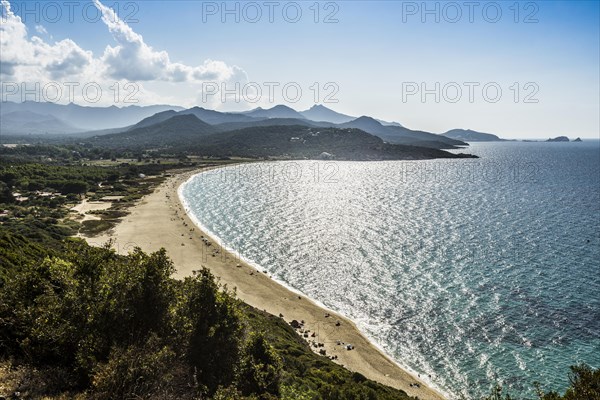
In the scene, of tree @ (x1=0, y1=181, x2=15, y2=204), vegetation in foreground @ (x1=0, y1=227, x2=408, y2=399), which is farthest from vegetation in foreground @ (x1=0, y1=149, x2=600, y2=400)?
tree @ (x1=0, y1=181, x2=15, y2=204)

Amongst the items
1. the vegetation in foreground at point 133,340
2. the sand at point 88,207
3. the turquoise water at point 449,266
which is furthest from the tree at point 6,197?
the vegetation in foreground at point 133,340

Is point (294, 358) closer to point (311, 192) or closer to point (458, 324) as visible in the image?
point (458, 324)

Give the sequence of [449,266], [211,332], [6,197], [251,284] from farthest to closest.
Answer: [6,197] → [449,266] → [251,284] → [211,332]

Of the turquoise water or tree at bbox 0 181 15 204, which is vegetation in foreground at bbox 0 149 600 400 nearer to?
the turquoise water

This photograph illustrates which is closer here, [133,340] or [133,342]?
[133,342]

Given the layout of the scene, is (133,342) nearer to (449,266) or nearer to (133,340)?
(133,340)

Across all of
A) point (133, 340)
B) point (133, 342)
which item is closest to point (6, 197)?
point (133, 340)
